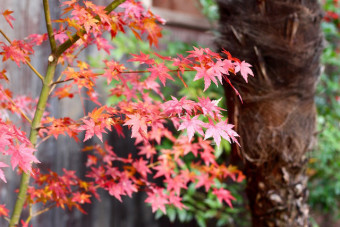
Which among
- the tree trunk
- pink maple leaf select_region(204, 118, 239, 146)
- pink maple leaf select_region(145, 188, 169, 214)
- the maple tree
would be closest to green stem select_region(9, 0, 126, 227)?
the maple tree

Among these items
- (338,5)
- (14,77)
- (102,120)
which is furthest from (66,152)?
(338,5)

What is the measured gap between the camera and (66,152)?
8.84 ft

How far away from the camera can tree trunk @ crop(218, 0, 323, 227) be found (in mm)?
1878

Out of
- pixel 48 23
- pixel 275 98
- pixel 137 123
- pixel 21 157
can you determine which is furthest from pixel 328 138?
pixel 21 157

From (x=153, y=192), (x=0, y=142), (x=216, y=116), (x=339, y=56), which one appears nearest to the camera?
(x=0, y=142)

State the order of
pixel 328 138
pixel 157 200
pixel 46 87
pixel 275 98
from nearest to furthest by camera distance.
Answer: pixel 46 87, pixel 157 200, pixel 275 98, pixel 328 138

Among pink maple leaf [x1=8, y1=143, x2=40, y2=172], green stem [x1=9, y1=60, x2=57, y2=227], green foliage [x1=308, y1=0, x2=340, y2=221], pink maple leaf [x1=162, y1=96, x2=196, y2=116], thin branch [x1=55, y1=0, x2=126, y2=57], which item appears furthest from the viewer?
green foliage [x1=308, y1=0, x2=340, y2=221]

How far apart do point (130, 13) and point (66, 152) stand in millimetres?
1375

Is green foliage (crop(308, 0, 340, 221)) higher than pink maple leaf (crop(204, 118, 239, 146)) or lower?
higher

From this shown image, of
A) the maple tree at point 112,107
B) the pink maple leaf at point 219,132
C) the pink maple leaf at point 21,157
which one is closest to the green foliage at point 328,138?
the maple tree at point 112,107

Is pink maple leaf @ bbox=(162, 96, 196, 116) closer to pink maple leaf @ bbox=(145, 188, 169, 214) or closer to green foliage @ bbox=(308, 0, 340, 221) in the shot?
pink maple leaf @ bbox=(145, 188, 169, 214)

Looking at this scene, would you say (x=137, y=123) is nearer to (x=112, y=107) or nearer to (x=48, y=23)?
(x=112, y=107)

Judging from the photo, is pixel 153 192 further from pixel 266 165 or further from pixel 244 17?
pixel 244 17

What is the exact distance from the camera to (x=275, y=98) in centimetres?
195
